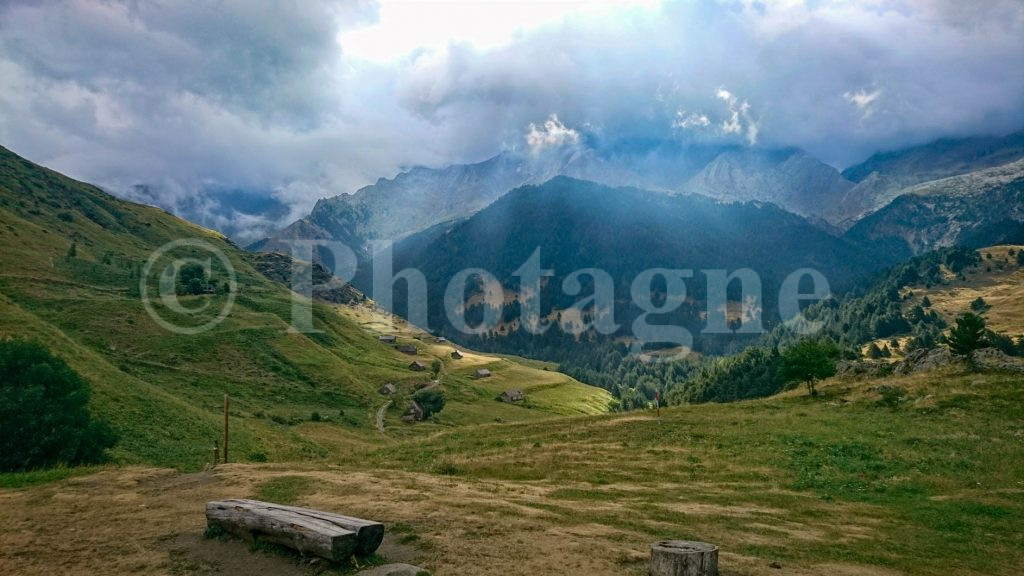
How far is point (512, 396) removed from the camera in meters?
186

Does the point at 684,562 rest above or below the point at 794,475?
above

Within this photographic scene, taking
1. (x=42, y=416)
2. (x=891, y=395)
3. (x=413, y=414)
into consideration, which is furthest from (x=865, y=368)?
(x=413, y=414)

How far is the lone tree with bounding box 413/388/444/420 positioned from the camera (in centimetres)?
13562

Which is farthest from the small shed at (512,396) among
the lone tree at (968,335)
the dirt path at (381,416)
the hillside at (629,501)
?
the hillside at (629,501)

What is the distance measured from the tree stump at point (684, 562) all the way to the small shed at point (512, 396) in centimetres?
17123

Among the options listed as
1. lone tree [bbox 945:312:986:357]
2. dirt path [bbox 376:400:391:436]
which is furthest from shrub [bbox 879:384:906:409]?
dirt path [bbox 376:400:391:436]

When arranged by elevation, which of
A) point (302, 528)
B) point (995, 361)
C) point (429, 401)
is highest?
point (995, 361)

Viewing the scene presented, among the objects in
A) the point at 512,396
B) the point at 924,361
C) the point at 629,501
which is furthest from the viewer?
the point at 512,396

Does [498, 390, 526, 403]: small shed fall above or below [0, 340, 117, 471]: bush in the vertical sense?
below

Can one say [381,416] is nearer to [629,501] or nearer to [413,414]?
[413,414]

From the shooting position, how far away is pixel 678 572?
1393cm

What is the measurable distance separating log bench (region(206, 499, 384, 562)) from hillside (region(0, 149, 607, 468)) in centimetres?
3140

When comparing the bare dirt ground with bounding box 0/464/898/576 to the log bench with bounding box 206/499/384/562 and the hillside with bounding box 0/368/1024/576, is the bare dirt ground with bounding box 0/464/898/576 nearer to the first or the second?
the hillside with bounding box 0/368/1024/576

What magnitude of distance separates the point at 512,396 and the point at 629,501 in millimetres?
161865
